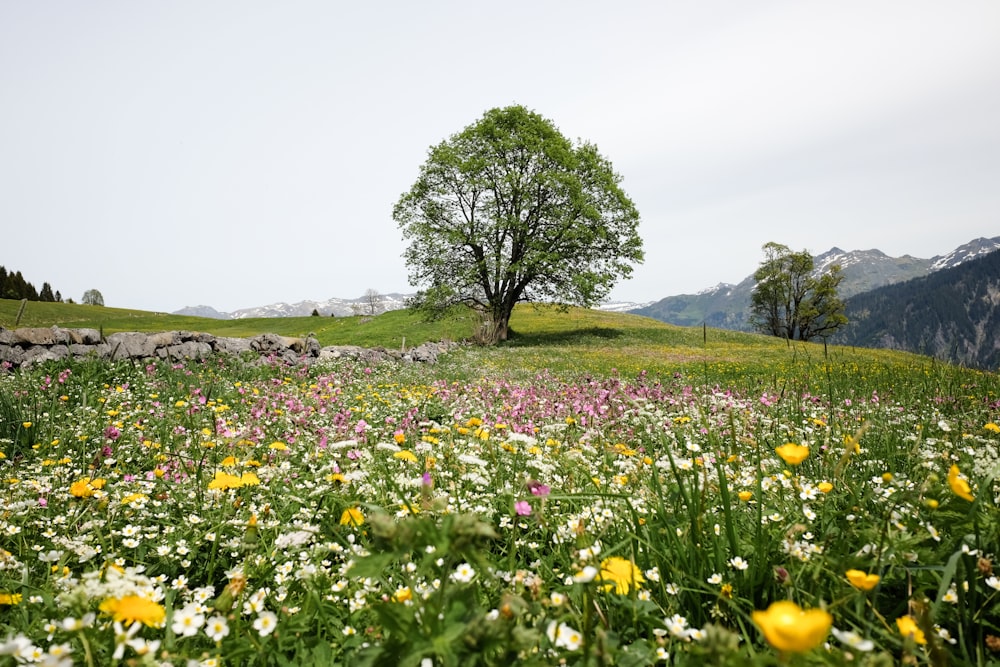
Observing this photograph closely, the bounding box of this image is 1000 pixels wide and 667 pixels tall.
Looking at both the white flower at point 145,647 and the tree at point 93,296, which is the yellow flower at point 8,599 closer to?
the white flower at point 145,647

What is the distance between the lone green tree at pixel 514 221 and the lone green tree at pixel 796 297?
45.4 meters

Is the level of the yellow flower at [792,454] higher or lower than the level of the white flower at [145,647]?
higher

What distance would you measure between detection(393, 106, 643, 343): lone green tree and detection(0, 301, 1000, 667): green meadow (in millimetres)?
27514

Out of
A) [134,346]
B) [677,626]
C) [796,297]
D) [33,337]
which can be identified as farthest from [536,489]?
[796,297]

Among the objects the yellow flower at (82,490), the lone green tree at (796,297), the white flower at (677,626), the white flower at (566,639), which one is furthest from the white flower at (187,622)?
the lone green tree at (796,297)

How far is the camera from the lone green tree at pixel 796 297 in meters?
66.7

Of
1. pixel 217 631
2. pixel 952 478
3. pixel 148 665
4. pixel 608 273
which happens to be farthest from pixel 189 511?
pixel 608 273

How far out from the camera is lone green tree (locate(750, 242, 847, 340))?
219ft

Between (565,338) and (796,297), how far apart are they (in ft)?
176

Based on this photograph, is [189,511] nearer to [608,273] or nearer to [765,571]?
[765,571]

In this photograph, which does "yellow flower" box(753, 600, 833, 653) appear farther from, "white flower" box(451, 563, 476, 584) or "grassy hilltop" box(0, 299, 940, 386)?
"grassy hilltop" box(0, 299, 940, 386)

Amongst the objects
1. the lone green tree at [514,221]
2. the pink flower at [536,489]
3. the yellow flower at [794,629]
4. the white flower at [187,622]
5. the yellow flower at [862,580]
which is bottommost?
the white flower at [187,622]

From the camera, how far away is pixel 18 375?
32.9 ft

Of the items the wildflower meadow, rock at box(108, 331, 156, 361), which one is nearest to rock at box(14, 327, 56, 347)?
rock at box(108, 331, 156, 361)
